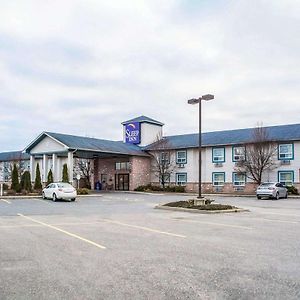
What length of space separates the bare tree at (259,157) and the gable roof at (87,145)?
45.1 feet

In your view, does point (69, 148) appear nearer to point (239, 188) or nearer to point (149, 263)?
point (239, 188)

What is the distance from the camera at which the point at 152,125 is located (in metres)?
55.6

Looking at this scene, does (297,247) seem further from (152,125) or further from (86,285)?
(152,125)

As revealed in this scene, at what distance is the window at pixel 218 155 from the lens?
4581 centimetres

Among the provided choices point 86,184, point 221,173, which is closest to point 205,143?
point 221,173

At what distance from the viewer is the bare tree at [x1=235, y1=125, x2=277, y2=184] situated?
41.2 meters

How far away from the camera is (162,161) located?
4975 centimetres

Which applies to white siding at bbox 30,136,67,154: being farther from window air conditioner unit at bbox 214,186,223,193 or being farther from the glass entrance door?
window air conditioner unit at bbox 214,186,223,193

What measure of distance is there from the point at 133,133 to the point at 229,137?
534 inches

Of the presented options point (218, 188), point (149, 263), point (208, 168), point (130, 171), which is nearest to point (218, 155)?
point (208, 168)

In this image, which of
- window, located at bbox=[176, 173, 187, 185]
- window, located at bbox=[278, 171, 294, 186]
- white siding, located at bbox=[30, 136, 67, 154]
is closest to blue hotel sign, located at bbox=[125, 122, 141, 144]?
window, located at bbox=[176, 173, 187, 185]

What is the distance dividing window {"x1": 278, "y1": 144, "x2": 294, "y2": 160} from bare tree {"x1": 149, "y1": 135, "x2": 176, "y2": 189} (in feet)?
42.8

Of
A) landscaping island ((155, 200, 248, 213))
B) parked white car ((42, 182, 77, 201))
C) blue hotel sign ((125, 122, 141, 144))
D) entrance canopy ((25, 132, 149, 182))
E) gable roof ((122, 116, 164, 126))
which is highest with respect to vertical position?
gable roof ((122, 116, 164, 126))

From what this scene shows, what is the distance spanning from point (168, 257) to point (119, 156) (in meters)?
42.9
